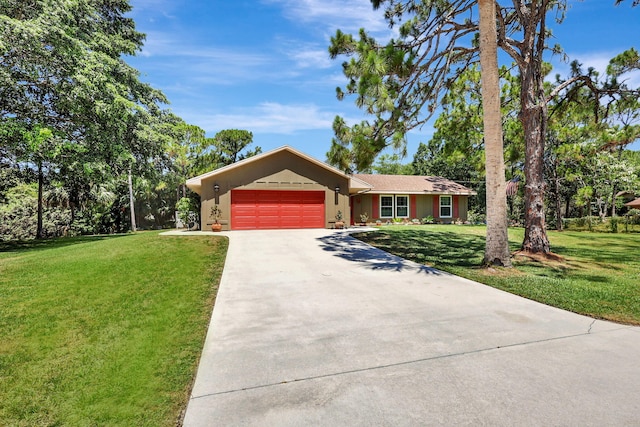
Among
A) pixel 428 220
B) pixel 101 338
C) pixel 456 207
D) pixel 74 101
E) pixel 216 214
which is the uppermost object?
pixel 74 101

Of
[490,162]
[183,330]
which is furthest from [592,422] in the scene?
[490,162]

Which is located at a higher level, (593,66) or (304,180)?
(593,66)

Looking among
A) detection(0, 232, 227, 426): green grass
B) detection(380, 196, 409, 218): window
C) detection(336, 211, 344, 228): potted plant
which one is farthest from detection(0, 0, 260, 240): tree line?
detection(380, 196, 409, 218): window

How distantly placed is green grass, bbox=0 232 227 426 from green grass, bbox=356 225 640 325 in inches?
246

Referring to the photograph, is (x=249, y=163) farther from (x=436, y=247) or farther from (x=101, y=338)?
(x=101, y=338)

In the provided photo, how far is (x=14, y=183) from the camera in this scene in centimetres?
1898

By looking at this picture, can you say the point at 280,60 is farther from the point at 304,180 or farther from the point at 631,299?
the point at 631,299

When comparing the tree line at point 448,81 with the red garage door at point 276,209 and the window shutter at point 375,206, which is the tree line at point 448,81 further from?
the window shutter at point 375,206

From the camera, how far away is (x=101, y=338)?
4473 mm

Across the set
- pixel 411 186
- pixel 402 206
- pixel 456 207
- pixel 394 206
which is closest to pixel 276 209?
pixel 394 206

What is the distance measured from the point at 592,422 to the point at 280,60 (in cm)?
1380

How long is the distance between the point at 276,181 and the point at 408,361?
14690 mm

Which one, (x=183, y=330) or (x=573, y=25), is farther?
(x=573, y=25)

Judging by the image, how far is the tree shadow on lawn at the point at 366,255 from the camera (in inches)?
343
